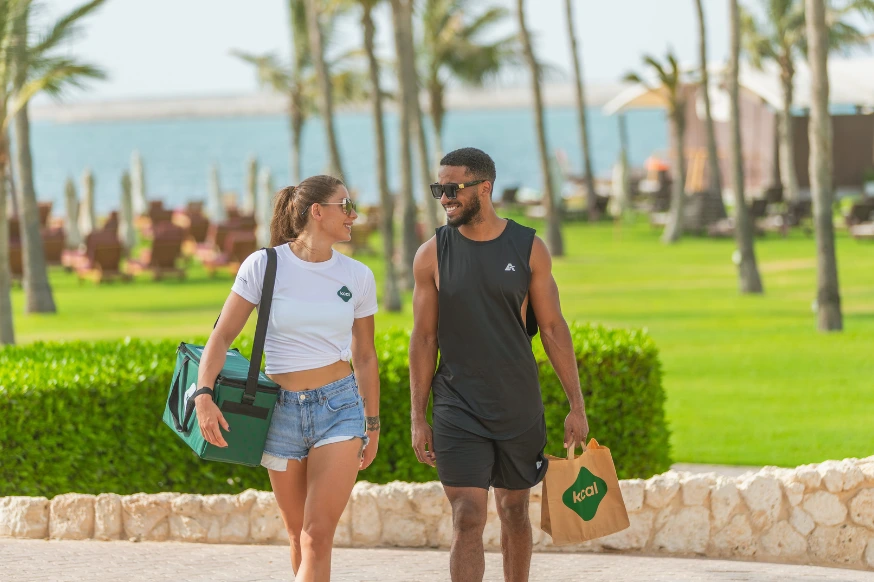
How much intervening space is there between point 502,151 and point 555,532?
157243mm

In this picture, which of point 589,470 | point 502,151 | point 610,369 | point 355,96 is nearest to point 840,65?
point 355,96

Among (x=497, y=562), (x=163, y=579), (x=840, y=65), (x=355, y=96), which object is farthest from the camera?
(x=355, y=96)

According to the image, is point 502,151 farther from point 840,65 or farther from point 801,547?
point 801,547

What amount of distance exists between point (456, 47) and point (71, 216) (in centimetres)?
1948

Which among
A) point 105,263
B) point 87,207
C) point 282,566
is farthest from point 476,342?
point 87,207

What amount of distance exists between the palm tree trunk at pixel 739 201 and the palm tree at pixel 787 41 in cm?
937

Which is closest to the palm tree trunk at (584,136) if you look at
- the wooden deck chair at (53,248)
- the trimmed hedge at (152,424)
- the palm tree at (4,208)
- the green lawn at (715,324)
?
the green lawn at (715,324)

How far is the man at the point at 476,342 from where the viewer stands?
15.7ft

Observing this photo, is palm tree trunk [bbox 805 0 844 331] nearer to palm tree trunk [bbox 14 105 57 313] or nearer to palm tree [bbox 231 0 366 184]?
palm tree trunk [bbox 14 105 57 313]

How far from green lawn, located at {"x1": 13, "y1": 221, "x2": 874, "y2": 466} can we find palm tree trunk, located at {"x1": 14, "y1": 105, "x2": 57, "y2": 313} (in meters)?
0.36

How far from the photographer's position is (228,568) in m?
6.17

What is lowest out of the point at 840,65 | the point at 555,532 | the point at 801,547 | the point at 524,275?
the point at 801,547

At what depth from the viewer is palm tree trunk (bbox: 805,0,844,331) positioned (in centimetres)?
1554

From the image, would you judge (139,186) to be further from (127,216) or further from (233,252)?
(233,252)
